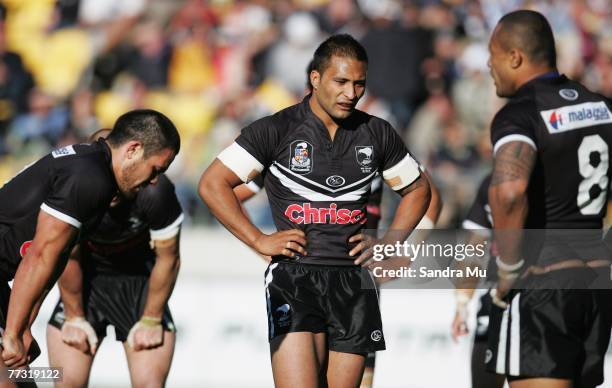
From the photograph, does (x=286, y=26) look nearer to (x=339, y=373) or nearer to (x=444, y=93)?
(x=444, y=93)

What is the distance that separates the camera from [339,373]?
5.54 metres

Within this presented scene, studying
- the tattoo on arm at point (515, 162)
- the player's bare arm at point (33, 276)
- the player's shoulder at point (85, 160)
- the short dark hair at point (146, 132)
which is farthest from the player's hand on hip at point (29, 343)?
the tattoo on arm at point (515, 162)

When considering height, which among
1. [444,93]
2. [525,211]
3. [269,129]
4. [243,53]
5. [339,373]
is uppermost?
[243,53]

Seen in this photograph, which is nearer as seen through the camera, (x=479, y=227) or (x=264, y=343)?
(x=479, y=227)

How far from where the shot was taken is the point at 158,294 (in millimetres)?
6578

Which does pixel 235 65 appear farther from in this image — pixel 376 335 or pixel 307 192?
pixel 376 335

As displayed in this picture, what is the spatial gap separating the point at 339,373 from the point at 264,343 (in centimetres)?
383

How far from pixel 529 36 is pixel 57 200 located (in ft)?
9.04

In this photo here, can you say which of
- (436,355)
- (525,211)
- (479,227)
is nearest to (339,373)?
(525,211)

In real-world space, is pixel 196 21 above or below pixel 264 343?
above

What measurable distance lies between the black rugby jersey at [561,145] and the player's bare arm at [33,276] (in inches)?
94.0

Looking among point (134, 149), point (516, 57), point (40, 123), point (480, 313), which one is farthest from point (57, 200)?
point (40, 123)

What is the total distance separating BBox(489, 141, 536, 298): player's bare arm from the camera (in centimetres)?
507

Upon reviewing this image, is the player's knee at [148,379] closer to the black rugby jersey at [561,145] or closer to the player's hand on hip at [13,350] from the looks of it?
the player's hand on hip at [13,350]
